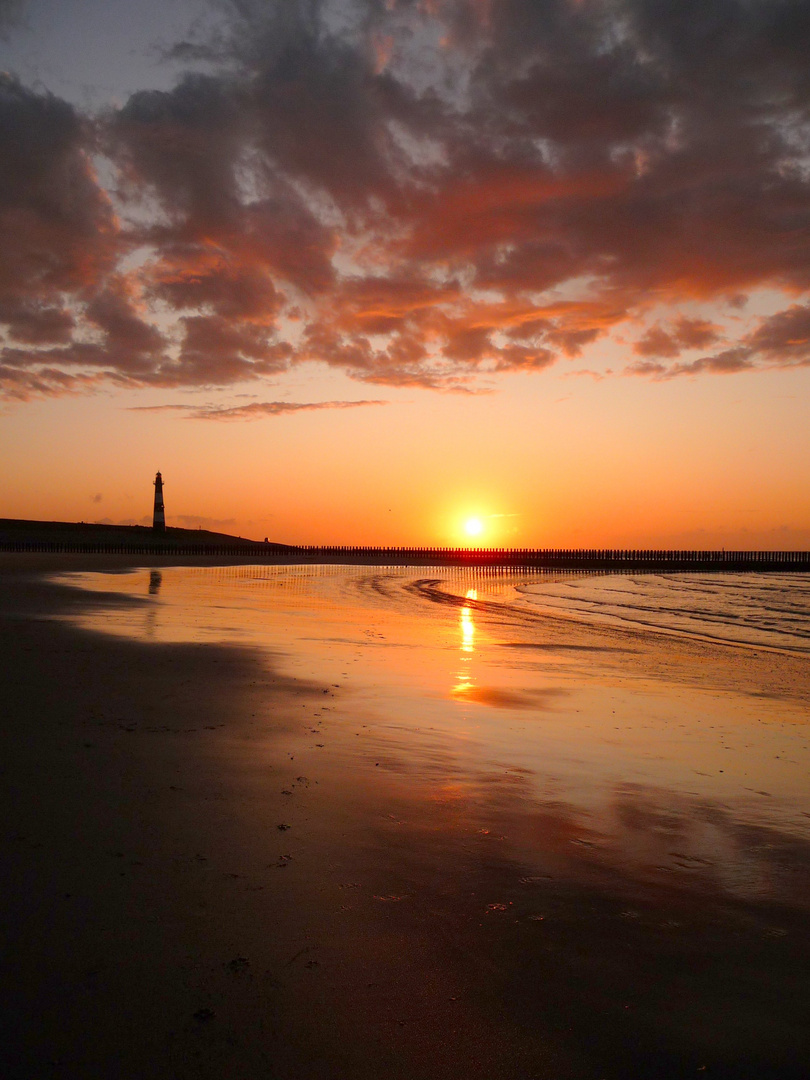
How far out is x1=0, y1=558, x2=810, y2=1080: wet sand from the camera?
2953mm

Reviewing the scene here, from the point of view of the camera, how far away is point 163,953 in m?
3.41

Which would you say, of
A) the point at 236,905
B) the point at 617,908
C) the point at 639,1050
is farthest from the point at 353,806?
the point at 639,1050

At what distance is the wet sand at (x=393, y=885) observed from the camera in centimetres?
295

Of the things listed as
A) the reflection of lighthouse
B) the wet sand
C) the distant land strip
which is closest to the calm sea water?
the wet sand

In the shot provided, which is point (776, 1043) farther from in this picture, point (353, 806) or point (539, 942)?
point (353, 806)

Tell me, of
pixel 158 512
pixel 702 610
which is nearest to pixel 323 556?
pixel 158 512

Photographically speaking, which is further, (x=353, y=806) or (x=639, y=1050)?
(x=353, y=806)

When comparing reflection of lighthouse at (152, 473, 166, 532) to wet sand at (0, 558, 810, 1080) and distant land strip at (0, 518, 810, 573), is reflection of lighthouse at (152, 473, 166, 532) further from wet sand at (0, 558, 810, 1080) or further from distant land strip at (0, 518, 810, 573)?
wet sand at (0, 558, 810, 1080)

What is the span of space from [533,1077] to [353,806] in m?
2.89

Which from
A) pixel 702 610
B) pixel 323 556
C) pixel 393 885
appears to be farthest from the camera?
pixel 323 556

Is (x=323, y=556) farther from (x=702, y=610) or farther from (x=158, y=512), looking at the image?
(x=702, y=610)

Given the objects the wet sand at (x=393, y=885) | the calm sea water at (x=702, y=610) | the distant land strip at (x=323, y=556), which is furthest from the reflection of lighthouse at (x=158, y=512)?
the wet sand at (x=393, y=885)

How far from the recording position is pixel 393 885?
424 cm

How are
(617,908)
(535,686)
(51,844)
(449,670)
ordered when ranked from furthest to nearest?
(449,670) < (535,686) < (51,844) < (617,908)
